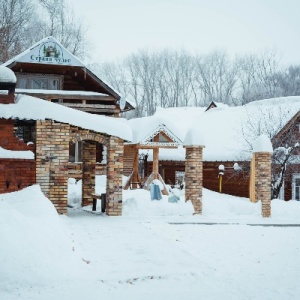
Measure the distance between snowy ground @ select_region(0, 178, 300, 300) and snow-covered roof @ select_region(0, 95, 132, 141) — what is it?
7.83ft

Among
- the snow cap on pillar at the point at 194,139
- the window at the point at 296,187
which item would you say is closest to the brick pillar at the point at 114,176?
the snow cap on pillar at the point at 194,139

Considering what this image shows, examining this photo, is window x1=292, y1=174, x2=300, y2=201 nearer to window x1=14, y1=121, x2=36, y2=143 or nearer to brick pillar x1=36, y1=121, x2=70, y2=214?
window x1=14, y1=121, x2=36, y2=143

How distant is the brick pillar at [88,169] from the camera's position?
16.3 m

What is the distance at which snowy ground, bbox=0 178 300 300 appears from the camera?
19.4 feet

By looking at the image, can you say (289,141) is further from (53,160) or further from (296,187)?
(53,160)

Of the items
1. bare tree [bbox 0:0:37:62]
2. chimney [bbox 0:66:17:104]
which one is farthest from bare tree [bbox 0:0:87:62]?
chimney [bbox 0:66:17:104]

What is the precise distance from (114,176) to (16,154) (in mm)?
2794

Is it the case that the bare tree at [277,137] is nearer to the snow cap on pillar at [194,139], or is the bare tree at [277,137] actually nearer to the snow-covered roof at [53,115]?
the snow cap on pillar at [194,139]

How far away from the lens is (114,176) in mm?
13328

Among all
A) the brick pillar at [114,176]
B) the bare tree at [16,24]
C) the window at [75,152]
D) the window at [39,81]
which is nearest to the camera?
the brick pillar at [114,176]

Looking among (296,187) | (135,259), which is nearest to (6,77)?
(135,259)

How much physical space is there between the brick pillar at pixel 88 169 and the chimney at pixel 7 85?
4362 millimetres

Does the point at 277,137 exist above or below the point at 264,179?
above

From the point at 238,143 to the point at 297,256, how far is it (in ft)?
52.4
